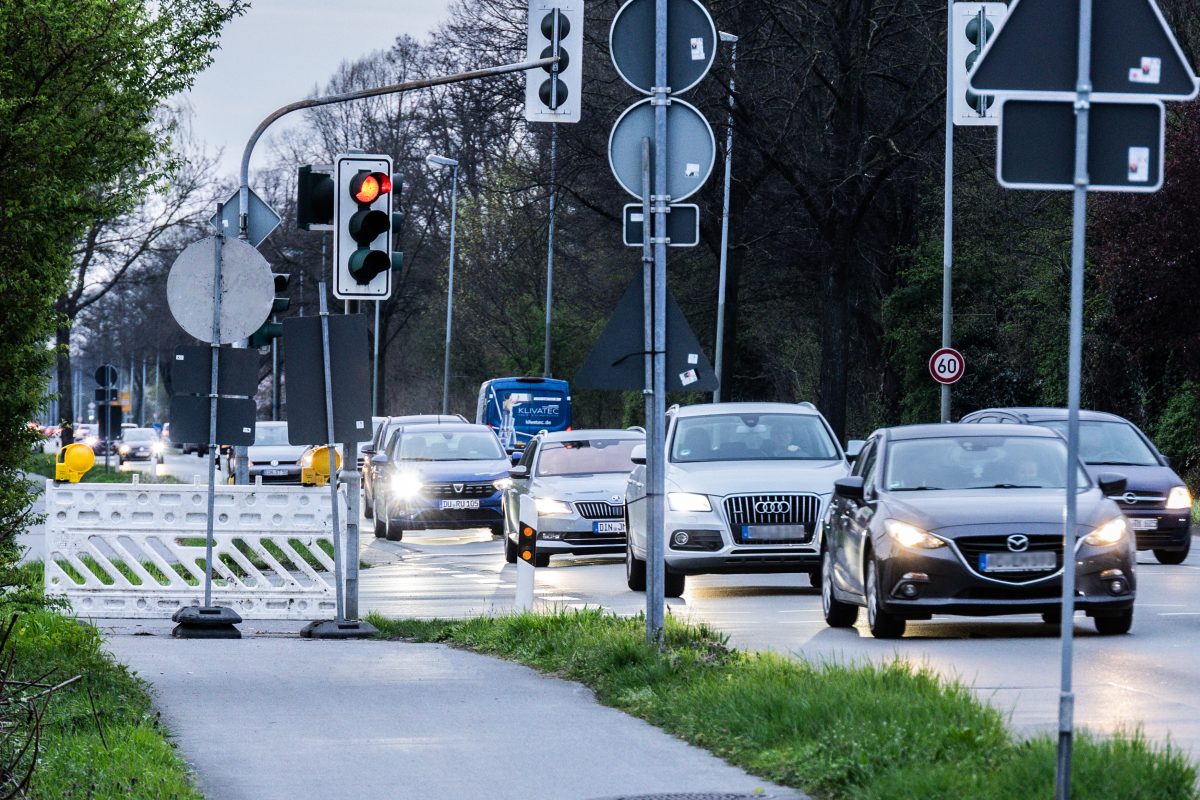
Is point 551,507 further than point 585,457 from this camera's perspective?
No

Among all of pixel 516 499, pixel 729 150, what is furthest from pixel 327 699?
pixel 729 150

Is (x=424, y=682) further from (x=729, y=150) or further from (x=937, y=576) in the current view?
(x=729, y=150)

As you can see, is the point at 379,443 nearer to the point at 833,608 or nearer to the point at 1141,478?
Answer: the point at 1141,478

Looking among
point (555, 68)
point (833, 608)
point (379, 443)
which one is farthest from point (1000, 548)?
point (379, 443)

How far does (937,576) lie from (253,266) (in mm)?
5808

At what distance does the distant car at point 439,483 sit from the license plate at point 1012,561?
55.5 ft

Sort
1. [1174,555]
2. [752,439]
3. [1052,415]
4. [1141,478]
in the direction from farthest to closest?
[1052,415] < [1174,555] < [1141,478] < [752,439]

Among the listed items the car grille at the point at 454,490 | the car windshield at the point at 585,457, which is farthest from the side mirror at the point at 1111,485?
the car grille at the point at 454,490

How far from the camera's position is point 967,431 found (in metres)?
15.9

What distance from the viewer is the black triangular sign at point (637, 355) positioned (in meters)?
12.5

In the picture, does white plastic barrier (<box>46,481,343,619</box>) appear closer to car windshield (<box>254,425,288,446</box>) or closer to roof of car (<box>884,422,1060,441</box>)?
roof of car (<box>884,422,1060,441</box>)

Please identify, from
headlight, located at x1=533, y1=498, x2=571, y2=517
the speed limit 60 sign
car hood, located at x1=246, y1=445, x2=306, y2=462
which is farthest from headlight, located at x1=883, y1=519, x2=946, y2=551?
car hood, located at x1=246, y1=445, x2=306, y2=462

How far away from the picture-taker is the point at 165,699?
11.6m

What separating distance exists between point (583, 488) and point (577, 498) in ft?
0.51
